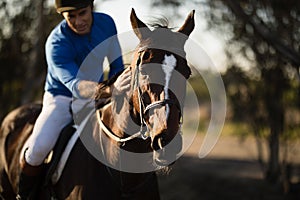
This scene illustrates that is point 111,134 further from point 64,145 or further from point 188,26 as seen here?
point 188,26

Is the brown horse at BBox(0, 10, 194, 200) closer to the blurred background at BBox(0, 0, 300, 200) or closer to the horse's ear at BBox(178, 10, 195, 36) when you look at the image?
the horse's ear at BBox(178, 10, 195, 36)

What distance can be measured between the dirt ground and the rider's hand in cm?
412

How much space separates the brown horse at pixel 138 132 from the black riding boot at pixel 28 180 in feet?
0.32

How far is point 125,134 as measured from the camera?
14.5ft

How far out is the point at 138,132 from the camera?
13.9ft

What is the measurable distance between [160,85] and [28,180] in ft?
7.04

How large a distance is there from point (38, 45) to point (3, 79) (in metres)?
1.94

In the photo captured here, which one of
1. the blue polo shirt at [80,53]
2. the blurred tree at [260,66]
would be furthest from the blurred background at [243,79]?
the blue polo shirt at [80,53]

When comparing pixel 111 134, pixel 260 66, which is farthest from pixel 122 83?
pixel 260 66

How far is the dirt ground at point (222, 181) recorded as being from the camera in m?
10.6

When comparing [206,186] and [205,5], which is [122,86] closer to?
[205,5]

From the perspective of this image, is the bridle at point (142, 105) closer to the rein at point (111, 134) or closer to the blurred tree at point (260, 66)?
the rein at point (111, 134)

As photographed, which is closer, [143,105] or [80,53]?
[143,105]

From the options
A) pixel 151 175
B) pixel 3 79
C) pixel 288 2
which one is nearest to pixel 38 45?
pixel 3 79
